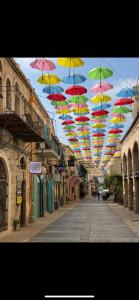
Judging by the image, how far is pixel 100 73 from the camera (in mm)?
13656

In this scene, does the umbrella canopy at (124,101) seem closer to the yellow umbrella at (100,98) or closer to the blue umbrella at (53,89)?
the yellow umbrella at (100,98)

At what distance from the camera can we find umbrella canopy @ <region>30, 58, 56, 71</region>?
39.9ft

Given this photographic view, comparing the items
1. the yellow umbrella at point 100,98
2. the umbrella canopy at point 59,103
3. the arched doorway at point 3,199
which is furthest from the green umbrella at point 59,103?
the arched doorway at point 3,199

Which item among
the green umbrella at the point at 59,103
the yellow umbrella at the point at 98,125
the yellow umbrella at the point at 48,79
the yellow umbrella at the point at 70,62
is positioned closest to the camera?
the yellow umbrella at the point at 70,62

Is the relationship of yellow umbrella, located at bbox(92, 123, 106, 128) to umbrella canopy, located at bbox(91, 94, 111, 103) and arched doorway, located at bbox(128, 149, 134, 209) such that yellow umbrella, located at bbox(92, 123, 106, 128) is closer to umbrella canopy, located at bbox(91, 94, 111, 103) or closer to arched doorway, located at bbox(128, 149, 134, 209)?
umbrella canopy, located at bbox(91, 94, 111, 103)

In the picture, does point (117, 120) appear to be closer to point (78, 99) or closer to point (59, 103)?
Result: point (59, 103)

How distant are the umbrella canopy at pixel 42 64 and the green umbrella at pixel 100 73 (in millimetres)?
1932

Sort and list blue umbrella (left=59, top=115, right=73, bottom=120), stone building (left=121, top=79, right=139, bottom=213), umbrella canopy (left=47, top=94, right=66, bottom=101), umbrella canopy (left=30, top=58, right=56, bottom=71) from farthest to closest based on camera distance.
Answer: stone building (left=121, top=79, right=139, bottom=213) → blue umbrella (left=59, top=115, right=73, bottom=120) → umbrella canopy (left=47, top=94, right=66, bottom=101) → umbrella canopy (left=30, top=58, right=56, bottom=71)

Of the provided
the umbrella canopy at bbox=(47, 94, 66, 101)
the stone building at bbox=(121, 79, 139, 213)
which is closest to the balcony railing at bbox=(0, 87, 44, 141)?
the umbrella canopy at bbox=(47, 94, 66, 101)

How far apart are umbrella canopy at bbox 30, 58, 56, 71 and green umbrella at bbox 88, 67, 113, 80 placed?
→ 1932 millimetres

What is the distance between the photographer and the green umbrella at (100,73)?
535 inches
